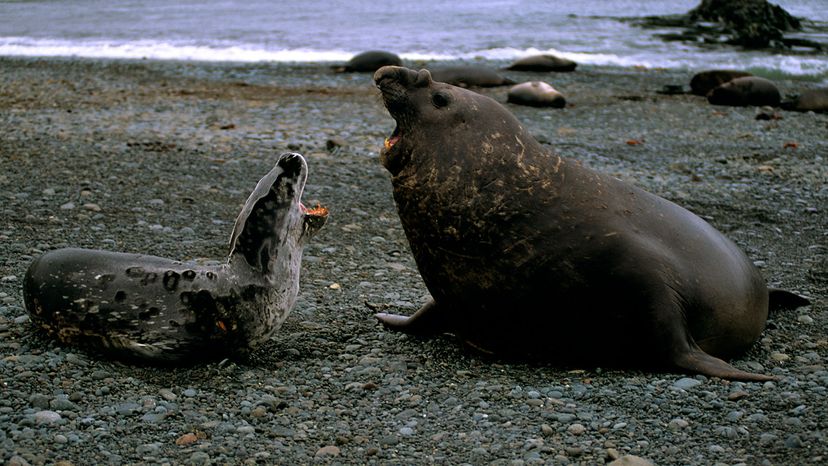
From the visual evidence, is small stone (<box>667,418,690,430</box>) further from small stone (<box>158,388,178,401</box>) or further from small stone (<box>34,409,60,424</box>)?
small stone (<box>34,409,60,424</box>)

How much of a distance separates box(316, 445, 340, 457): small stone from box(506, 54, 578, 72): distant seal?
12.3m

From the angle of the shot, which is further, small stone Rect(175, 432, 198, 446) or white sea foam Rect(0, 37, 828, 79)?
white sea foam Rect(0, 37, 828, 79)

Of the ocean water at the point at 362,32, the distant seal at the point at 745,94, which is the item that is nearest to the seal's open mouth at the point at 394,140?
the distant seal at the point at 745,94

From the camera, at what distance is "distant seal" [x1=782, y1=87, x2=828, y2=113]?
11914 mm

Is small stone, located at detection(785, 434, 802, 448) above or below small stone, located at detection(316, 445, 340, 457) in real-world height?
above

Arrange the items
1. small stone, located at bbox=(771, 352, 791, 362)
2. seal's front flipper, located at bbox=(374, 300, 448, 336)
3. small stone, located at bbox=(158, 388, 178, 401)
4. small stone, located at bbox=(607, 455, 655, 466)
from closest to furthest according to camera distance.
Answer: small stone, located at bbox=(607, 455, 655, 466), small stone, located at bbox=(158, 388, 178, 401), small stone, located at bbox=(771, 352, 791, 362), seal's front flipper, located at bbox=(374, 300, 448, 336)

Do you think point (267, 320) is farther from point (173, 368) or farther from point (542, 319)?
point (542, 319)

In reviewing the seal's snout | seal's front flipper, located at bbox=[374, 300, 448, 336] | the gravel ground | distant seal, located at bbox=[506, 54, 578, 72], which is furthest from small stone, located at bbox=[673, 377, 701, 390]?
distant seal, located at bbox=[506, 54, 578, 72]

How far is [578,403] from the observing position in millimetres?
3752

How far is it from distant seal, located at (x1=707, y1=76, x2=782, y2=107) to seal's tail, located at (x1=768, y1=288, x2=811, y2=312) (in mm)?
7506

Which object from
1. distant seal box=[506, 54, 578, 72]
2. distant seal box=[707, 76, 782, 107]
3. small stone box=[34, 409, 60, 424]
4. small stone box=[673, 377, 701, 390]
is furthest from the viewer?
distant seal box=[506, 54, 578, 72]

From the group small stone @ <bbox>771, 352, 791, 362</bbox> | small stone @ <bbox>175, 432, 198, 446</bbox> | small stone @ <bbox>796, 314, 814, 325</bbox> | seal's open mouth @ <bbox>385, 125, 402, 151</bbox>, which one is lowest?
small stone @ <bbox>175, 432, 198, 446</bbox>

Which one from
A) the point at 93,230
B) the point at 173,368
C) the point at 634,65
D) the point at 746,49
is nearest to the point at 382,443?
the point at 173,368

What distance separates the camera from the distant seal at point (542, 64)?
15.1m
